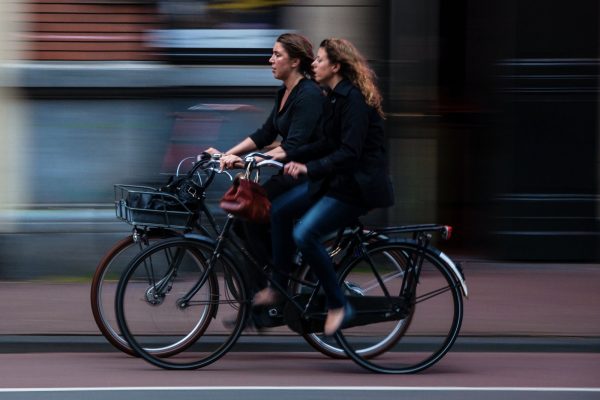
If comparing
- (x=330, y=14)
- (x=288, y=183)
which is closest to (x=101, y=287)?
(x=288, y=183)

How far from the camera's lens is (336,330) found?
5.87 m

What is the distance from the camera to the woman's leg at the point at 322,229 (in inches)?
225

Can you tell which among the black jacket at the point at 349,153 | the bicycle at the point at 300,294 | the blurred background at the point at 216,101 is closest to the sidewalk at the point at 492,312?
the blurred background at the point at 216,101

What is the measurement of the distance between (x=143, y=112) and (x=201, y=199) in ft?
10.2

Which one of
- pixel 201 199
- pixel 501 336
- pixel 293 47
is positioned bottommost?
pixel 501 336

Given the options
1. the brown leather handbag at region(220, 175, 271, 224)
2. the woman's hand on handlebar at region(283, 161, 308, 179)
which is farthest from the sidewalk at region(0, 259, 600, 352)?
the woman's hand on handlebar at region(283, 161, 308, 179)

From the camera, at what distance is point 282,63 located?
5.93 m

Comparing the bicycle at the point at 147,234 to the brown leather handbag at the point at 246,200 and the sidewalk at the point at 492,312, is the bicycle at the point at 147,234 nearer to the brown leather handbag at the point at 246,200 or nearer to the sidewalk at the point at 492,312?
the brown leather handbag at the point at 246,200

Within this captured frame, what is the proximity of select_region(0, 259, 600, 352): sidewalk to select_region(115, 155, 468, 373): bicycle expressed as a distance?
2.30ft

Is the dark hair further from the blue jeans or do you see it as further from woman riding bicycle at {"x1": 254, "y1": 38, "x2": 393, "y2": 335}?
the blue jeans

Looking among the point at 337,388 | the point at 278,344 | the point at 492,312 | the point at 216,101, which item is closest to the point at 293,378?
the point at 337,388

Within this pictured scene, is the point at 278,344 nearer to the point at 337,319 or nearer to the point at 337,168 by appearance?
the point at 337,319

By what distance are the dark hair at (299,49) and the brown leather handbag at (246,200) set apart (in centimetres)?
73

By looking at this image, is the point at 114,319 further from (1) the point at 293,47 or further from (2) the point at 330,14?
(2) the point at 330,14
